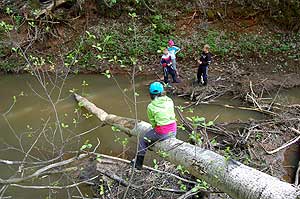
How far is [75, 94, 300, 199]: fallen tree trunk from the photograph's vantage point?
14.7 feet

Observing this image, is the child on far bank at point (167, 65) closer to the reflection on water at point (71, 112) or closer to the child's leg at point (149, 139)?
the reflection on water at point (71, 112)

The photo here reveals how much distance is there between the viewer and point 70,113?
9773 millimetres

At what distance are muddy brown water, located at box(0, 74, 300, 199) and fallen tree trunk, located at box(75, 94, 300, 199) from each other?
69.2 inches

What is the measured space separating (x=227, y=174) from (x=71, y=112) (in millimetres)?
5611

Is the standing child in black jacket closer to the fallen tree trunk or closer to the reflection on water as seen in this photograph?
the reflection on water

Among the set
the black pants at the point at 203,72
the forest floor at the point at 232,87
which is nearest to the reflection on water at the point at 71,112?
the forest floor at the point at 232,87

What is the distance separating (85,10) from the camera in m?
14.8

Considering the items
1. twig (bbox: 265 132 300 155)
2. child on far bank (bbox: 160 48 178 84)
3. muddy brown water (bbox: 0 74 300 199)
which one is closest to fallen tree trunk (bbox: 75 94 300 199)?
muddy brown water (bbox: 0 74 300 199)

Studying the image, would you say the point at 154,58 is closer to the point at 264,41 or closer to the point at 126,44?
the point at 126,44

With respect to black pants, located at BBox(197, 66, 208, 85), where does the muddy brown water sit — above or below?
below

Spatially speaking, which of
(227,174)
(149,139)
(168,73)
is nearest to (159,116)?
(149,139)

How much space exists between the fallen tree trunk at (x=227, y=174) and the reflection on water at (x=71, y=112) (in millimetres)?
1874

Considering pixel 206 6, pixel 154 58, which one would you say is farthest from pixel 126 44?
pixel 206 6

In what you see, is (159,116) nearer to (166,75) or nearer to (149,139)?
(149,139)
